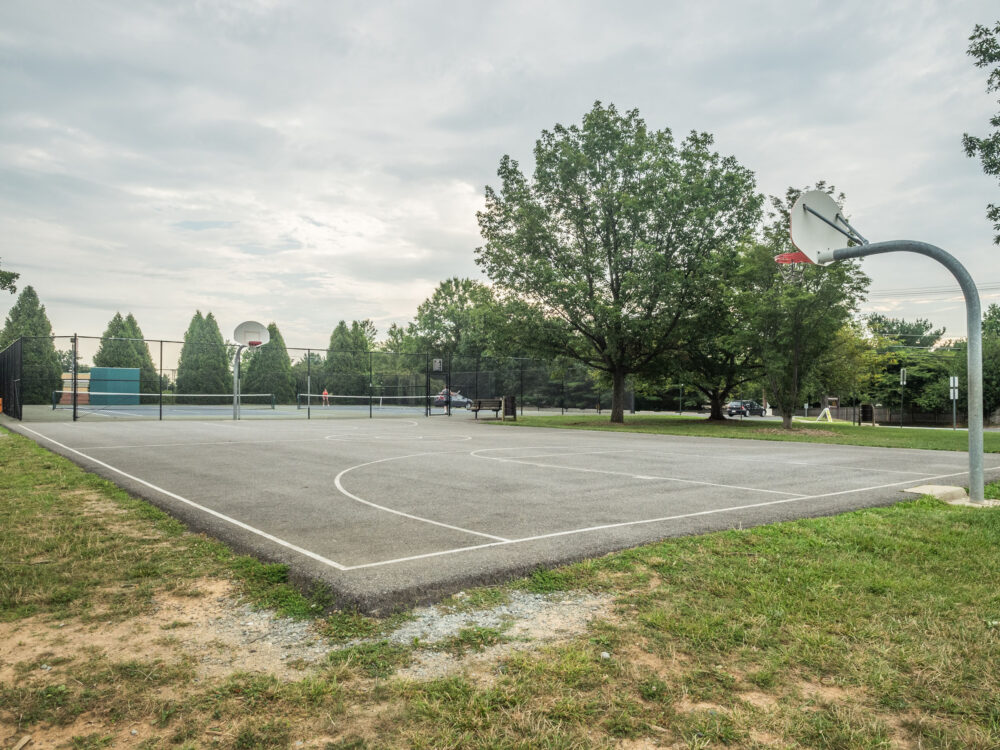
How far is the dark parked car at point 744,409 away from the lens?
4706 centimetres

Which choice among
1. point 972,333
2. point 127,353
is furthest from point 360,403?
point 972,333

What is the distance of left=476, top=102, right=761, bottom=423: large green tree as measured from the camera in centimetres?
2439

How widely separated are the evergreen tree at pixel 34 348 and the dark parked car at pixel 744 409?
43729 millimetres

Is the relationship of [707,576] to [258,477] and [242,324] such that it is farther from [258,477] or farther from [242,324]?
[242,324]

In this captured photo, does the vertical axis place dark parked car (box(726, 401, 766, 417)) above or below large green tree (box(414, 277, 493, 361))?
below

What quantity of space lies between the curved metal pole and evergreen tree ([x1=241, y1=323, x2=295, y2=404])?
131ft

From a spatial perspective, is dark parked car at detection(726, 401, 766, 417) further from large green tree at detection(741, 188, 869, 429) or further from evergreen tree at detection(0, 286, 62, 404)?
evergreen tree at detection(0, 286, 62, 404)

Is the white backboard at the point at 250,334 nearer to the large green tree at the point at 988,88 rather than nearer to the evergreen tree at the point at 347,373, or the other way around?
the evergreen tree at the point at 347,373

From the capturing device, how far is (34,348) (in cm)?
3659

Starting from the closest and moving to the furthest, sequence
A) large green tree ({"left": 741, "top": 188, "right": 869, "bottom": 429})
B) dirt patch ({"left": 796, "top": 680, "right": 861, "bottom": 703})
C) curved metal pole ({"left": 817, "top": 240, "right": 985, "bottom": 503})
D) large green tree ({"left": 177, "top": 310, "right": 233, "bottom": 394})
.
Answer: dirt patch ({"left": 796, "top": 680, "right": 861, "bottom": 703})
curved metal pole ({"left": 817, "top": 240, "right": 985, "bottom": 503})
large green tree ({"left": 741, "top": 188, "right": 869, "bottom": 429})
large green tree ({"left": 177, "top": 310, "right": 233, "bottom": 394})

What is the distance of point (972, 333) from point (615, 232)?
20101mm

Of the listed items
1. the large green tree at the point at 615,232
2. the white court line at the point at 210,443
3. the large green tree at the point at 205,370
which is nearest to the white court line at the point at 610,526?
the white court line at the point at 210,443

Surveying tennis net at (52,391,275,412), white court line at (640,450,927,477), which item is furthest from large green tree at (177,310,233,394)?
white court line at (640,450,927,477)

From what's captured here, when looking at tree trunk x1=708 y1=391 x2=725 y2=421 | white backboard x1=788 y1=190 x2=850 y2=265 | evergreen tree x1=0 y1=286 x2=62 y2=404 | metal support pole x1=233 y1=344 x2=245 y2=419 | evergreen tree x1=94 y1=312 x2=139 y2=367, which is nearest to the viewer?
white backboard x1=788 y1=190 x2=850 y2=265
